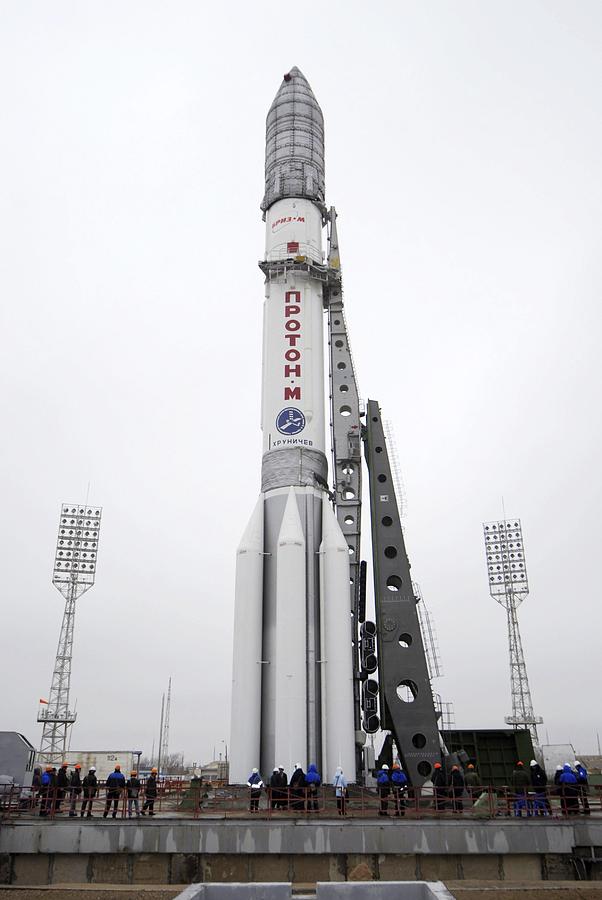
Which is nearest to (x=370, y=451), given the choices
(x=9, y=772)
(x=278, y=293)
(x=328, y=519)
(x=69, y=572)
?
(x=328, y=519)

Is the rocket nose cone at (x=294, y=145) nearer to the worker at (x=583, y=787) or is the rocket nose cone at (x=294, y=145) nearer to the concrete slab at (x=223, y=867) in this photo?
the worker at (x=583, y=787)

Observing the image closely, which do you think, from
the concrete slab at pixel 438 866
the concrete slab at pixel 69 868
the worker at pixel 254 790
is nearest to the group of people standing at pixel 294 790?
the worker at pixel 254 790

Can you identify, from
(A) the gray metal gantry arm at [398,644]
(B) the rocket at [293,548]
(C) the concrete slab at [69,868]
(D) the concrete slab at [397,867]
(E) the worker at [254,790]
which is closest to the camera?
(D) the concrete slab at [397,867]

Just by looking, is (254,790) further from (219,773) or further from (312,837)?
(219,773)

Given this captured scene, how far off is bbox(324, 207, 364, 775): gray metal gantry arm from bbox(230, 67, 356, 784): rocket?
44.2 inches

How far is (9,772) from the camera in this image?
20.5 m

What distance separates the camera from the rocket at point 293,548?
21.6 metres

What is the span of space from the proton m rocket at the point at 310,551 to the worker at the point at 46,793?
505cm

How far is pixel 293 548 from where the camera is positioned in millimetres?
23188

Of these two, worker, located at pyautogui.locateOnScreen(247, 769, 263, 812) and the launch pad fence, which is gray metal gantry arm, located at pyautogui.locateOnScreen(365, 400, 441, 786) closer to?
the launch pad fence

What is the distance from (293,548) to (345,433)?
256 inches

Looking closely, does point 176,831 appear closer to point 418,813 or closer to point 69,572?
point 418,813

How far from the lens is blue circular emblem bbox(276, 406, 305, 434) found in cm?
2559

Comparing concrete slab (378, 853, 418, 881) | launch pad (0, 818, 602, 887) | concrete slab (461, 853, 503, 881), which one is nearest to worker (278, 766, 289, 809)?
launch pad (0, 818, 602, 887)
